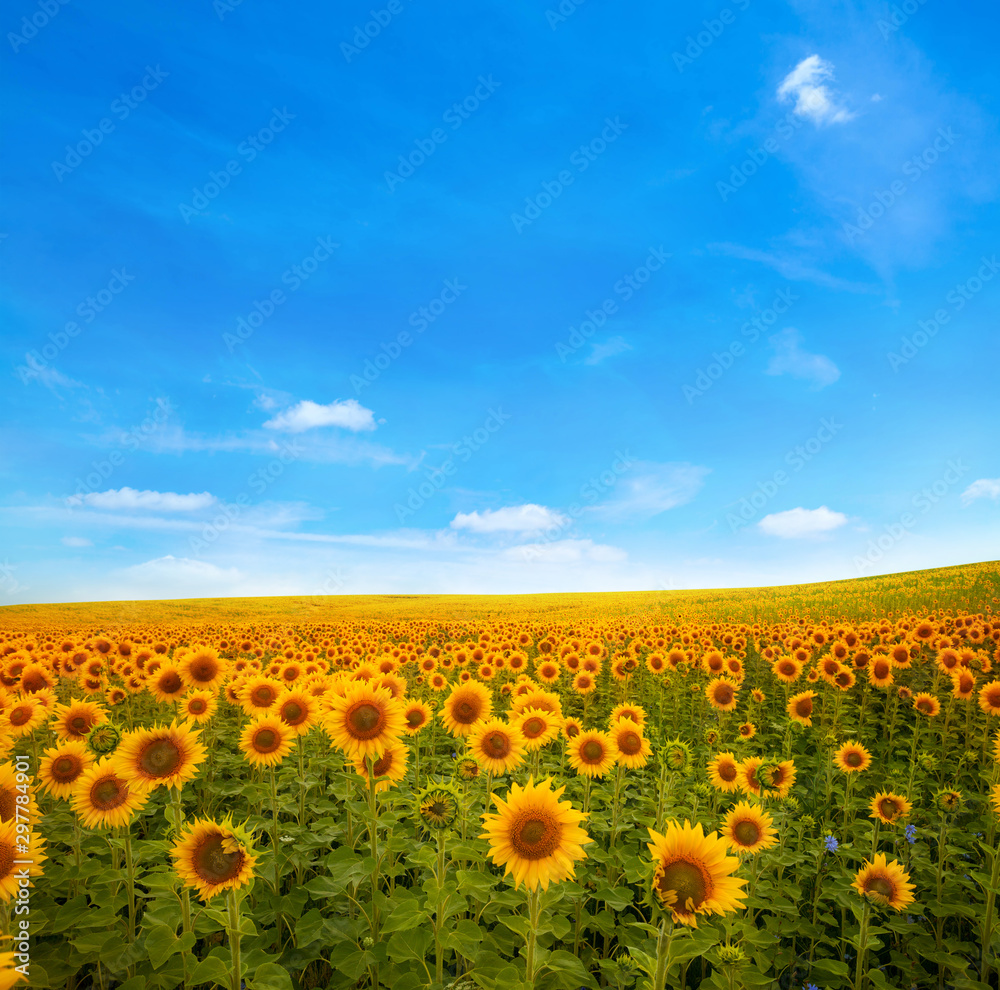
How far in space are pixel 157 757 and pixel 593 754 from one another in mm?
4543

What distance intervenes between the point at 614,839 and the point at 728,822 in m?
1.44

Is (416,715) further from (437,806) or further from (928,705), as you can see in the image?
(928,705)

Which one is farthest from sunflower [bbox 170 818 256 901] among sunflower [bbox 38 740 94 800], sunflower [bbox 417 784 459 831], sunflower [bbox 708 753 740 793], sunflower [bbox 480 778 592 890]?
sunflower [bbox 708 753 740 793]

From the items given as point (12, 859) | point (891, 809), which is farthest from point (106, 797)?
point (891, 809)

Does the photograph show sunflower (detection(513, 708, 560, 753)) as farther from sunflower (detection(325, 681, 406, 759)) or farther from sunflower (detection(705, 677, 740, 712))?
sunflower (detection(705, 677, 740, 712))

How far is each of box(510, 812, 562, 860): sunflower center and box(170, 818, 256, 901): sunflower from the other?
1.74 metres

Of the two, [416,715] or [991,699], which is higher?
[416,715]

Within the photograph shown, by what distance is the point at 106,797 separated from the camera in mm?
4992

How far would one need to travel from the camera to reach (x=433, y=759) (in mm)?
8828

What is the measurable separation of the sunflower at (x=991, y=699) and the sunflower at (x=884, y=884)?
224 inches

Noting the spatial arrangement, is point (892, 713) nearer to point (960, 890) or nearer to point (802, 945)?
point (960, 890)

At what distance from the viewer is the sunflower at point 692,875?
3.21 metres

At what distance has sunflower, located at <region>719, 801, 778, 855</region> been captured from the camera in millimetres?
4828

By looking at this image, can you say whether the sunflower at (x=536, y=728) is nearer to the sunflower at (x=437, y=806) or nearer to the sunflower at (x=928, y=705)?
the sunflower at (x=437, y=806)
